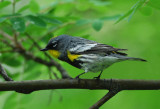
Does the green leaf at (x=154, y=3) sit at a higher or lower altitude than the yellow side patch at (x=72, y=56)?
higher

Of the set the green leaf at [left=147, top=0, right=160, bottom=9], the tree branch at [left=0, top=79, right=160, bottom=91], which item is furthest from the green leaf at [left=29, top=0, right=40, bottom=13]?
the green leaf at [left=147, top=0, right=160, bottom=9]

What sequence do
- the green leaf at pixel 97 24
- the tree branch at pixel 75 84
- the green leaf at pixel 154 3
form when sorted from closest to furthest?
the tree branch at pixel 75 84 → the green leaf at pixel 154 3 → the green leaf at pixel 97 24

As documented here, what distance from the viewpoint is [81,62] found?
11.4 ft

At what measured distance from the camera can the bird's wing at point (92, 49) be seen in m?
3.32

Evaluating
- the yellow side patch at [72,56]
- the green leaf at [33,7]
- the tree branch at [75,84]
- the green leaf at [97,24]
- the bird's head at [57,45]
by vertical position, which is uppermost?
the green leaf at [33,7]

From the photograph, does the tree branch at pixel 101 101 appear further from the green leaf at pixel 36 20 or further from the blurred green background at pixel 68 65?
the green leaf at pixel 36 20

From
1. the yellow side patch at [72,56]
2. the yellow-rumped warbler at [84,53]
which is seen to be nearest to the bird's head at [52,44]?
the yellow-rumped warbler at [84,53]

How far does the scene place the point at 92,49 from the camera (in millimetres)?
3520

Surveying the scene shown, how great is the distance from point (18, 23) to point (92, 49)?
1035 mm

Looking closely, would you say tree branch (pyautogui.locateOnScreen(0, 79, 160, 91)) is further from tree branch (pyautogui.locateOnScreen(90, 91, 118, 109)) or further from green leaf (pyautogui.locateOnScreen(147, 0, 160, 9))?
green leaf (pyautogui.locateOnScreen(147, 0, 160, 9))

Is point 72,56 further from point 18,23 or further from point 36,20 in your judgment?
point 18,23

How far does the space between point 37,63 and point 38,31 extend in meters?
0.51

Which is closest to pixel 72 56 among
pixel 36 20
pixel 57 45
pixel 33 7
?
pixel 57 45

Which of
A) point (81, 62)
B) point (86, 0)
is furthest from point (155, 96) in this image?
point (86, 0)
